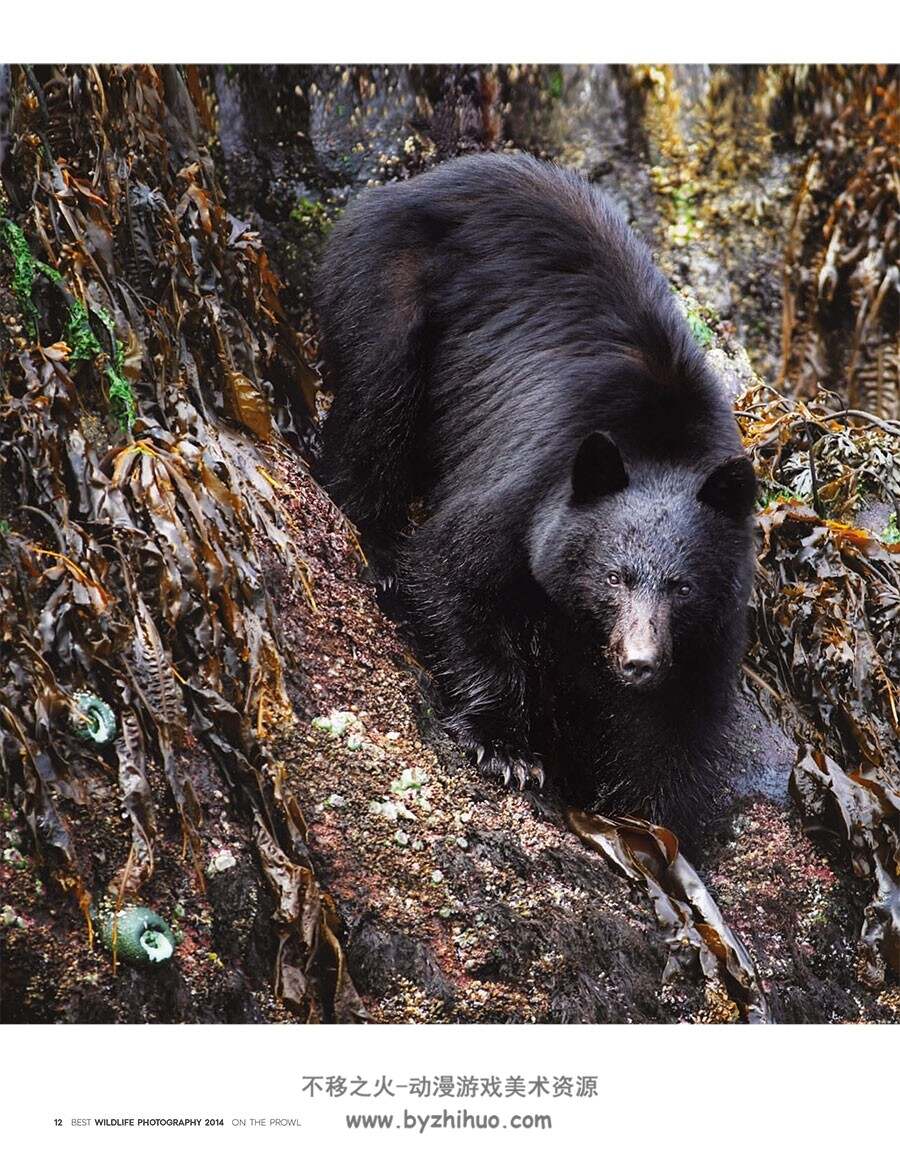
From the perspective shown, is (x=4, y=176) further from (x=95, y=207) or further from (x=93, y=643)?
(x=93, y=643)

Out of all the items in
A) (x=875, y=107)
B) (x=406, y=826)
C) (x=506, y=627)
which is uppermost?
(x=875, y=107)

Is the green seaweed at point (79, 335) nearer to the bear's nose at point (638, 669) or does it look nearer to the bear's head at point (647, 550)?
the bear's head at point (647, 550)

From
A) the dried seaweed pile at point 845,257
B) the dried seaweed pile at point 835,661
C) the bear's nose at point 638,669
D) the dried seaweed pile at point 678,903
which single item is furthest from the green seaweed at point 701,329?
the bear's nose at point 638,669

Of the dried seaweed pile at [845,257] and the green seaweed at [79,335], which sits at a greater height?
the green seaweed at [79,335]

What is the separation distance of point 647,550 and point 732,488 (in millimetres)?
421

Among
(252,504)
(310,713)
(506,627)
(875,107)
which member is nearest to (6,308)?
(252,504)

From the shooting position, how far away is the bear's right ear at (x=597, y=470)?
468cm

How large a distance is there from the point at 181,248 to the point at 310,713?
6.29 ft

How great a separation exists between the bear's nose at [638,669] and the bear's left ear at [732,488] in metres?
0.78

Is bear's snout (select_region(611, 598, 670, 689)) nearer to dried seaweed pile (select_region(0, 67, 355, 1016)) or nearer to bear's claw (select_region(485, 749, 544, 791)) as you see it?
bear's claw (select_region(485, 749, 544, 791))

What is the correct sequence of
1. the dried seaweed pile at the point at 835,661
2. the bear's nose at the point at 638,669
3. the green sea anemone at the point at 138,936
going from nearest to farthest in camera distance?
the green sea anemone at the point at 138,936 → the bear's nose at the point at 638,669 → the dried seaweed pile at the point at 835,661

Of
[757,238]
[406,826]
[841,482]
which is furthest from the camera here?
[757,238]

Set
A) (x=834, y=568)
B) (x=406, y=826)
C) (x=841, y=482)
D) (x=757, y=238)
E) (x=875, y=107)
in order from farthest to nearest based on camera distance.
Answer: (x=757, y=238) < (x=875, y=107) < (x=841, y=482) < (x=834, y=568) < (x=406, y=826)

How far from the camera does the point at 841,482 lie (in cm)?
625
